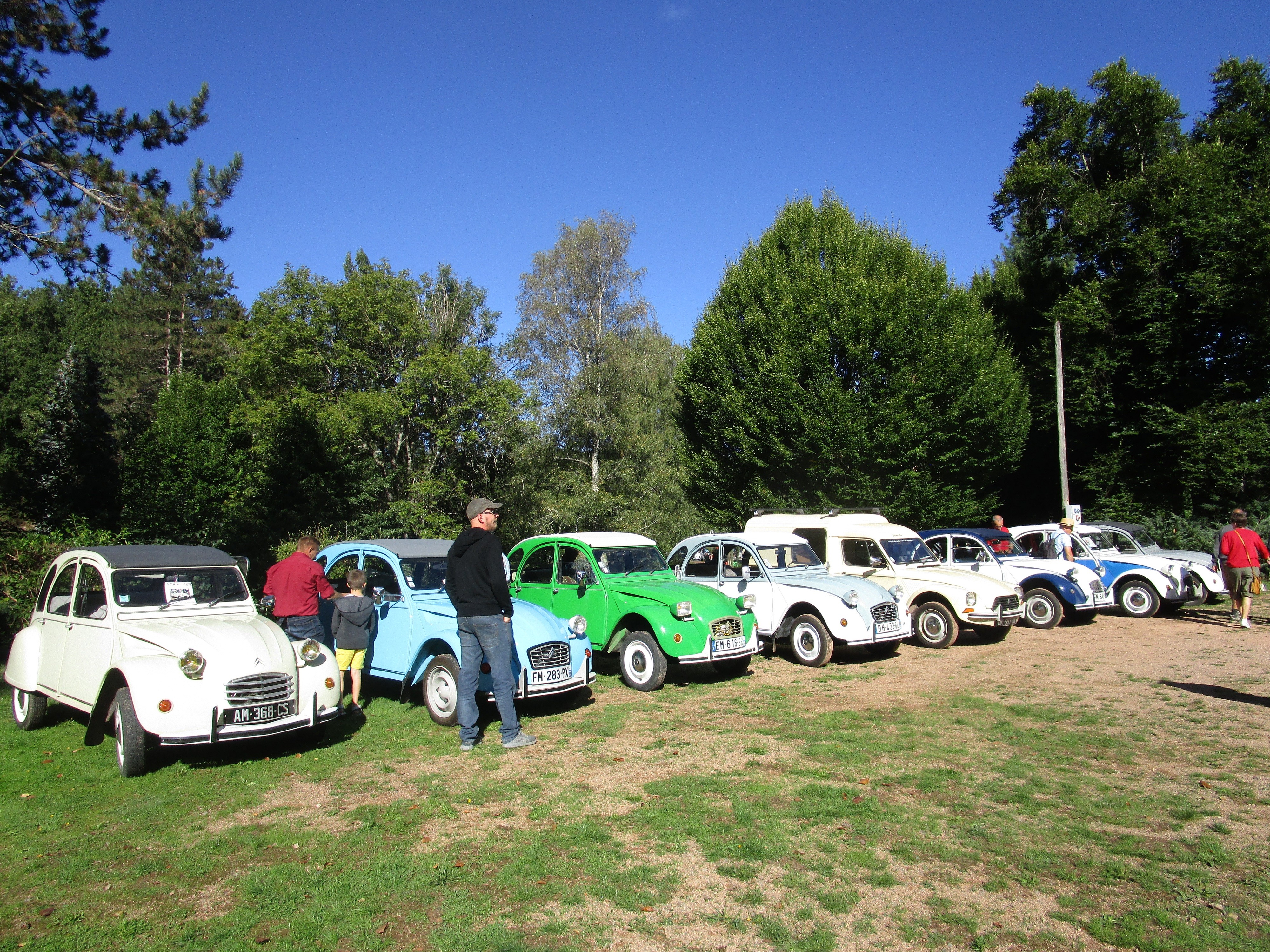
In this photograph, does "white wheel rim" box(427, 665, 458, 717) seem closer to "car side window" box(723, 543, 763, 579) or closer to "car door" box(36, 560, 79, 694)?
"car door" box(36, 560, 79, 694)

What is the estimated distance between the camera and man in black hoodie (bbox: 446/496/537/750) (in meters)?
7.05

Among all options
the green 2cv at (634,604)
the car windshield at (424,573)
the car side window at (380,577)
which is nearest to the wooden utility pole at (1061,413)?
the green 2cv at (634,604)

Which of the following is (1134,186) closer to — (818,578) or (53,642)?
(818,578)

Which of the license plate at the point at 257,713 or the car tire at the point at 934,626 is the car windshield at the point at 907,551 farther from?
the license plate at the point at 257,713

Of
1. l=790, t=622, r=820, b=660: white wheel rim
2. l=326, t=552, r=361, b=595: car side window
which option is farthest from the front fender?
l=790, t=622, r=820, b=660: white wheel rim

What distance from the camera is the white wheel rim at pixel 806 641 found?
11.6m

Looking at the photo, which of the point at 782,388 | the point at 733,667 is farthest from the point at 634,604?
the point at 782,388

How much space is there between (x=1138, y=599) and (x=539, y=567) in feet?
42.7

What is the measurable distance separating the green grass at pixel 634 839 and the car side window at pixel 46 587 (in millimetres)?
1310

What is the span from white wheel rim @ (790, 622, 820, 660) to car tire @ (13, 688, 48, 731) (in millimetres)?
9263

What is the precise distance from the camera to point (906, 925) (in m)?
3.98

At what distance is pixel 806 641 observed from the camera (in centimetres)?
1176

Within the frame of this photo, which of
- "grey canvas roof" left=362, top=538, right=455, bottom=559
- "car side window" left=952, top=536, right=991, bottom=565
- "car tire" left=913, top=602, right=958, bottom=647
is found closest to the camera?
"grey canvas roof" left=362, top=538, right=455, bottom=559

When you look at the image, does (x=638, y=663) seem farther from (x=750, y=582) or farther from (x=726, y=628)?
(x=750, y=582)
